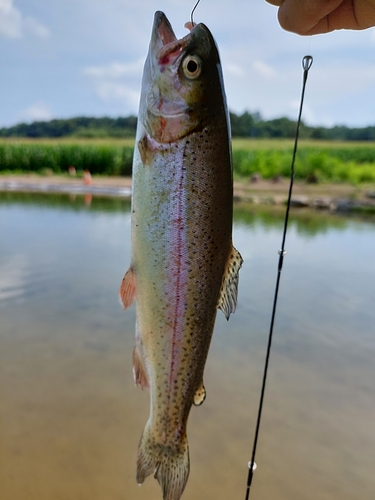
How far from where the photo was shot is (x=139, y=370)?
4.99ft

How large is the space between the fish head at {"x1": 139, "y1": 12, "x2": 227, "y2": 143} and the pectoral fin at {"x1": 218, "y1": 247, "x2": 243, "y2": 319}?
42cm

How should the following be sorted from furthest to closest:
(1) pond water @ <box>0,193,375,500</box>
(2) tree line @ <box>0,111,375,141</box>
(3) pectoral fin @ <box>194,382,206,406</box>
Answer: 1. (2) tree line @ <box>0,111,375,141</box>
2. (1) pond water @ <box>0,193,375,500</box>
3. (3) pectoral fin @ <box>194,382,206,406</box>

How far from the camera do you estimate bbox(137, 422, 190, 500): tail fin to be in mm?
1506

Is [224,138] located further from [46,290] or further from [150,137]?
[46,290]

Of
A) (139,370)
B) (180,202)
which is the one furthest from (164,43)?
(139,370)

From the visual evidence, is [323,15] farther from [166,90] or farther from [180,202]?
[180,202]

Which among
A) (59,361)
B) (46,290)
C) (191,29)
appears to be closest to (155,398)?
(191,29)

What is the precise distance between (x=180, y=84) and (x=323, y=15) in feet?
2.25

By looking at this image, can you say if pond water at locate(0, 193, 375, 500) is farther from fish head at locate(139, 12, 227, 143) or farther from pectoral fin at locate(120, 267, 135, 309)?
fish head at locate(139, 12, 227, 143)

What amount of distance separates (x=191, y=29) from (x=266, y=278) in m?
6.95

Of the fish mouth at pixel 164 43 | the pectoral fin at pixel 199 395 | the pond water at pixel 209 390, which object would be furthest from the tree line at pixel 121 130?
the pectoral fin at pixel 199 395

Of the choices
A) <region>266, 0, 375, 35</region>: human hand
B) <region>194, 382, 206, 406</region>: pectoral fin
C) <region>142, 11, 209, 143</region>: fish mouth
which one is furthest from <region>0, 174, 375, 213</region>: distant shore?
<region>142, 11, 209, 143</region>: fish mouth

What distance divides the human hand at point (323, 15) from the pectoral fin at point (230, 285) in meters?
0.88

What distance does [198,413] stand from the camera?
4.26 metres
